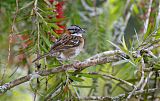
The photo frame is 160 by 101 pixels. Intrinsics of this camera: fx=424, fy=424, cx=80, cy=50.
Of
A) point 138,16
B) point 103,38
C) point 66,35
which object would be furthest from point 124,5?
point 66,35

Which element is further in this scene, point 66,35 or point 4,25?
point 4,25

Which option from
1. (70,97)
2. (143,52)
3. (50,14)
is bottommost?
(70,97)

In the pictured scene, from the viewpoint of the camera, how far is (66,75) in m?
2.00

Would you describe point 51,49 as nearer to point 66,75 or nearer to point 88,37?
point 66,75

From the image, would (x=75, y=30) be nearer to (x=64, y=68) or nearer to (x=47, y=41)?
(x=47, y=41)

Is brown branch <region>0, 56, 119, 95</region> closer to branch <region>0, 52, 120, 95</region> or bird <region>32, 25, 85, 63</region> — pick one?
branch <region>0, 52, 120, 95</region>

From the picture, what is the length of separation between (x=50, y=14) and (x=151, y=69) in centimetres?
60

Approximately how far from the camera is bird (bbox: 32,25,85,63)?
2.24 meters

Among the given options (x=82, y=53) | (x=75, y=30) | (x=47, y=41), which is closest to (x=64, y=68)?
(x=47, y=41)

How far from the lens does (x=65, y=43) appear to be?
241 centimetres

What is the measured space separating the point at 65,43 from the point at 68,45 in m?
0.03

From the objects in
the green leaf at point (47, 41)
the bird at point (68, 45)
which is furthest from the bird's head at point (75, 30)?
the green leaf at point (47, 41)

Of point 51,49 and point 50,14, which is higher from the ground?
point 50,14

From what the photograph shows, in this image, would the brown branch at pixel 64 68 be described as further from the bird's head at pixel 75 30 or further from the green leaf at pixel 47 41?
the bird's head at pixel 75 30
